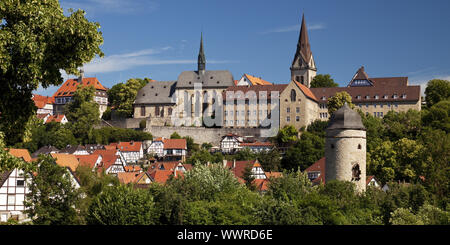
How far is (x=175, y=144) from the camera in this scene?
83.2 meters

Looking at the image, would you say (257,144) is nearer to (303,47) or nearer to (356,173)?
(303,47)

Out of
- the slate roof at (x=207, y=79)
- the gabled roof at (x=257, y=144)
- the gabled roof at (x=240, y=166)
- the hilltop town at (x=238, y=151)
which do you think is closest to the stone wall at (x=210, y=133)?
the hilltop town at (x=238, y=151)

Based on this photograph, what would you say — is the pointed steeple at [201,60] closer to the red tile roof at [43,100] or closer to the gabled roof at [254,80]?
the gabled roof at [254,80]

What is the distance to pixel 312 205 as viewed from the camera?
30.1 m

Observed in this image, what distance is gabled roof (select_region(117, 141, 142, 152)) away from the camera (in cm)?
8212

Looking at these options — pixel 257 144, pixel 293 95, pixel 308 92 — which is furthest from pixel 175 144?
pixel 308 92

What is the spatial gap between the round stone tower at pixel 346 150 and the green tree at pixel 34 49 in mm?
25794

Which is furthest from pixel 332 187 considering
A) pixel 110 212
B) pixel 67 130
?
pixel 67 130

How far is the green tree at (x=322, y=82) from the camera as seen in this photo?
99625 mm

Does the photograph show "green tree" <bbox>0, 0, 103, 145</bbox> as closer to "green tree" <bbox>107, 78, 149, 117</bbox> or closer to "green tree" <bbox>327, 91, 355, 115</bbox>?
"green tree" <bbox>327, 91, 355, 115</bbox>

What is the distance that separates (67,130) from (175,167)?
76.9 ft

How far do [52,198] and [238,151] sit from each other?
46672 millimetres

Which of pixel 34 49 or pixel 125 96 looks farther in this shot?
pixel 125 96

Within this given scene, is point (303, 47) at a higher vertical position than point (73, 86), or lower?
higher
